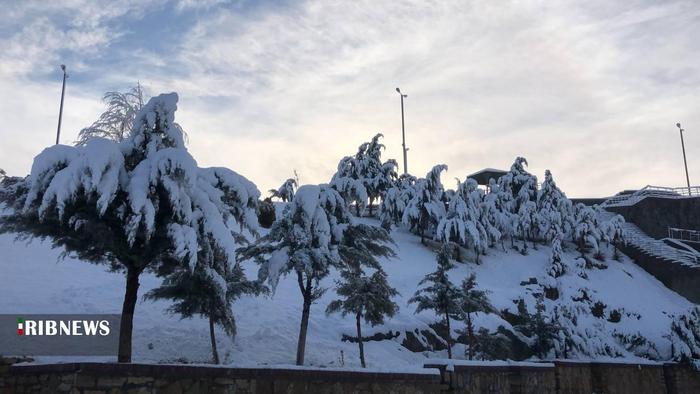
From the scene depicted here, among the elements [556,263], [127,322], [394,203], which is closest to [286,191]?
[394,203]

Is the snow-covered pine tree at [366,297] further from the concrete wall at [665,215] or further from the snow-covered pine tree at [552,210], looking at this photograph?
the concrete wall at [665,215]

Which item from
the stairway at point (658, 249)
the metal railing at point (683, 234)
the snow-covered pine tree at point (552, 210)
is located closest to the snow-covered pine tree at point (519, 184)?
the snow-covered pine tree at point (552, 210)

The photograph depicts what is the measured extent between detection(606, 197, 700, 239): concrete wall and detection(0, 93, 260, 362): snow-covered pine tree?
158ft

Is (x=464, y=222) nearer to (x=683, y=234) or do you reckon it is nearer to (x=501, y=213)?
(x=501, y=213)

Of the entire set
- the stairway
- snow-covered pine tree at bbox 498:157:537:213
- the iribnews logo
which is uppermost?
snow-covered pine tree at bbox 498:157:537:213

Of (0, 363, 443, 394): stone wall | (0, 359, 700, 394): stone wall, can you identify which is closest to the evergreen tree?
(0, 359, 700, 394): stone wall

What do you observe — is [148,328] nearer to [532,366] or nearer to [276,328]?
[276,328]

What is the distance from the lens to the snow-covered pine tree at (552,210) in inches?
1833

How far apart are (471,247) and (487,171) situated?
20.5m

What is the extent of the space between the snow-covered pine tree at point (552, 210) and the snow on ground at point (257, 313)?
33.7 ft

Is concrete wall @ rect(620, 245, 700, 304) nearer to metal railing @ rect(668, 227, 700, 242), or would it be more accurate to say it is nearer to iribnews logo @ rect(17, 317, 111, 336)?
metal railing @ rect(668, 227, 700, 242)

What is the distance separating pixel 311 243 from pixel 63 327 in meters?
7.29

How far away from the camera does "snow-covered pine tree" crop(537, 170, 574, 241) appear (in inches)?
1833

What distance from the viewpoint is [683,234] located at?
49.2 metres
